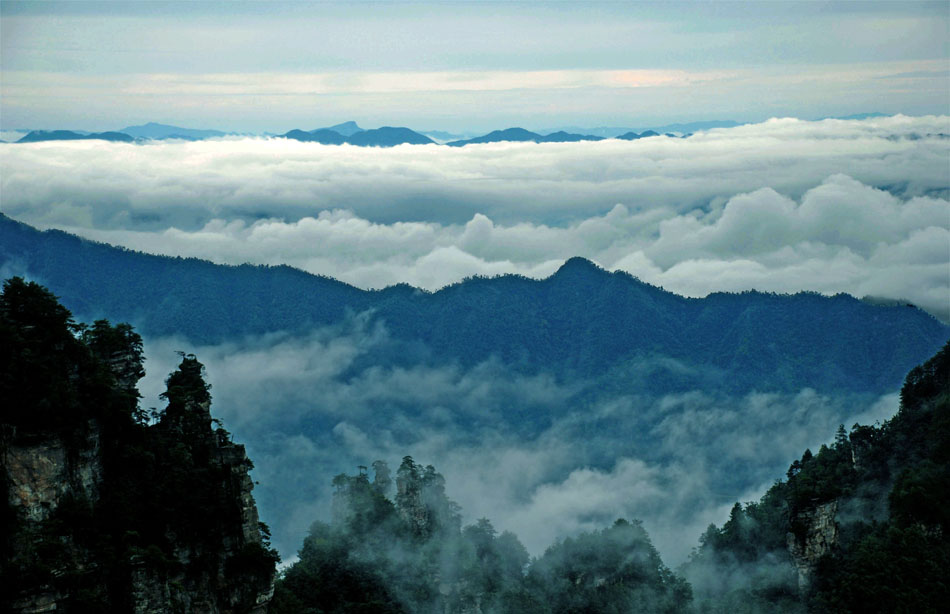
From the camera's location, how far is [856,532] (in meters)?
72.7

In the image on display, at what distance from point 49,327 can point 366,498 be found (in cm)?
4379

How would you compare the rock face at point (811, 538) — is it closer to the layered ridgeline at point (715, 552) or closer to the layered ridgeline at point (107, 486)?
the layered ridgeline at point (715, 552)

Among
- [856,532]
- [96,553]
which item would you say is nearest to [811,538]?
[856,532]

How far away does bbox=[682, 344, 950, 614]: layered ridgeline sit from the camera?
207ft

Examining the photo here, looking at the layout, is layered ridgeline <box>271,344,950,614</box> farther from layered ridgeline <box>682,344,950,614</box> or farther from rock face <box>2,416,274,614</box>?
rock face <box>2,416,274,614</box>

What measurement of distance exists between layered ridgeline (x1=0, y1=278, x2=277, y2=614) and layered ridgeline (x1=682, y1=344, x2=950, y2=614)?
39569 mm

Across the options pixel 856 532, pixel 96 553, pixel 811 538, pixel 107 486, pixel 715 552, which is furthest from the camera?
pixel 715 552

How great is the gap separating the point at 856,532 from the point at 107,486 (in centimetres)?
5419

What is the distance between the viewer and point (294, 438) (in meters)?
174

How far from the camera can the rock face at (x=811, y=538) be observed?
228 ft

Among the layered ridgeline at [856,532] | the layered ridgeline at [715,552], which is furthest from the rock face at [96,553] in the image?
the layered ridgeline at [856,532]

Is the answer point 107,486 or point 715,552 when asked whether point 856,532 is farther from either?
point 107,486

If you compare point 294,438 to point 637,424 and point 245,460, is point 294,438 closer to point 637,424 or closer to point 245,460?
point 637,424

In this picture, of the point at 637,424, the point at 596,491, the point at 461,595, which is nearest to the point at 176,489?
the point at 461,595
